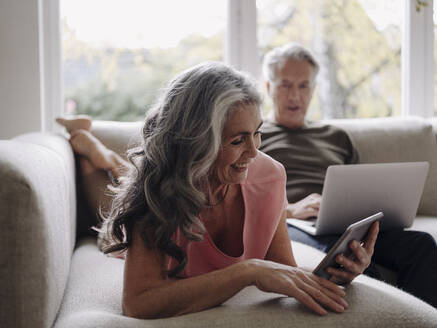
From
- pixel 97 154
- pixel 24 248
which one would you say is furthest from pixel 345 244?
pixel 97 154

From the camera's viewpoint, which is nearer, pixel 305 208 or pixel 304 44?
pixel 305 208

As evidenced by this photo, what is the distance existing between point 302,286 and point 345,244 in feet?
0.42

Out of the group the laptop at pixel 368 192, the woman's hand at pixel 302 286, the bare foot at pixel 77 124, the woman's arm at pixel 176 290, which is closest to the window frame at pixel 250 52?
the bare foot at pixel 77 124

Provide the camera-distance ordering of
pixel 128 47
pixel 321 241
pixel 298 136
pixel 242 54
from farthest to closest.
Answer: pixel 242 54, pixel 128 47, pixel 298 136, pixel 321 241

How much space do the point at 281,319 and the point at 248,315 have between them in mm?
66

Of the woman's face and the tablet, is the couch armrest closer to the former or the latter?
the woman's face

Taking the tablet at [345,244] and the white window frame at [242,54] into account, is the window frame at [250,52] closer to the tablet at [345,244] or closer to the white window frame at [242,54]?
the white window frame at [242,54]

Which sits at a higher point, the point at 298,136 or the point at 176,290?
the point at 298,136

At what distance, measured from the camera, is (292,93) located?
99.0 inches

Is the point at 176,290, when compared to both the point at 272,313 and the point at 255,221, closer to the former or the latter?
the point at 272,313

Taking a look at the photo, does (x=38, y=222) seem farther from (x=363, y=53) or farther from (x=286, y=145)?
(x=363, y=53)

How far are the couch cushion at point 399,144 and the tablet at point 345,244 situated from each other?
1.45 metres

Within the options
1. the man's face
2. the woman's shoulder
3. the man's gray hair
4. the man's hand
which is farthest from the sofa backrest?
the woman's shoulder

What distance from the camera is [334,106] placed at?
311 centimetres
